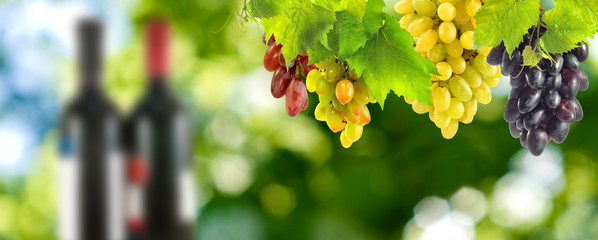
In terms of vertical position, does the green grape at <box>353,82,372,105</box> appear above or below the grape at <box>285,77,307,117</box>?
below

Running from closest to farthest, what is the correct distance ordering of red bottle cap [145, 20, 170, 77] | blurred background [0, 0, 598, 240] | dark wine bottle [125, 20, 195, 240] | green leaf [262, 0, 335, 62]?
green leaf [262, 0, 335, 62]
red bottle cap [145, 20, 170, 77]
dark wine bottle [125, 20, 195, 240]
blurred background [0, 0, 598, 240]

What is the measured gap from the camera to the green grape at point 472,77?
14.5 inches

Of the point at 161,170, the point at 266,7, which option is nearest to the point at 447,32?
the point at 266,7

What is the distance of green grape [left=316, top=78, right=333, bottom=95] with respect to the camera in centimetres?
34

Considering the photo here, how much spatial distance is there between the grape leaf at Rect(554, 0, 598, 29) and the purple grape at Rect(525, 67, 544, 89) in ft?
0.17

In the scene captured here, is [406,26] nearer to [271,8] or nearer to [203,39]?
[271,8]

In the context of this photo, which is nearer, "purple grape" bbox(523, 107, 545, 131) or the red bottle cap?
"purple grape" bbox(523, 107, 545, 131)

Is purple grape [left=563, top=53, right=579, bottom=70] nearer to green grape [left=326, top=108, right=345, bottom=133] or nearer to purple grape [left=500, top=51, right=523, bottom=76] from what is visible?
purple grape [left=500, top=51, right=523, bottom=76]

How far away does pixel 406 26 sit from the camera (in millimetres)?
375

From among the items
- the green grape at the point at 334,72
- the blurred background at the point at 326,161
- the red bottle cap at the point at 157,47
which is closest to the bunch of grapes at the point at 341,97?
the green grape at the point at 334,72

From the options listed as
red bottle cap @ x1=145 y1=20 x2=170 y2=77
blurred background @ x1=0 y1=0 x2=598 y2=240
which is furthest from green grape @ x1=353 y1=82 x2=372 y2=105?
blurred background @ x1=0 y1=0 x2=598 y2=240

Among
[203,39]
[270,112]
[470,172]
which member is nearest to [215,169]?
[270,112]

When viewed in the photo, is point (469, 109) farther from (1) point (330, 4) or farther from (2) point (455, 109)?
(1) point (330, 4)

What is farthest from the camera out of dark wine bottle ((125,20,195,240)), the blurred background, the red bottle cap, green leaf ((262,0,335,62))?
the blurred background
